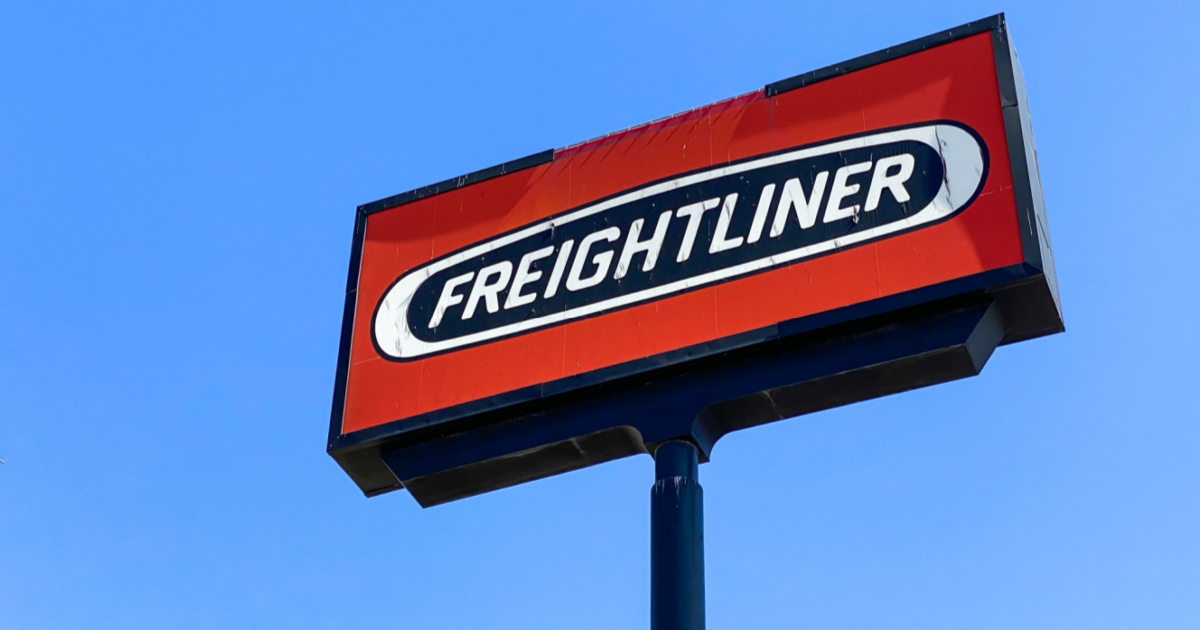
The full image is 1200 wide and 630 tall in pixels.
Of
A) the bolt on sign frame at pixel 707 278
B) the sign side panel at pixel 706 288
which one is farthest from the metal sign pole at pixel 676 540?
the sign side panel at pixel 706 288

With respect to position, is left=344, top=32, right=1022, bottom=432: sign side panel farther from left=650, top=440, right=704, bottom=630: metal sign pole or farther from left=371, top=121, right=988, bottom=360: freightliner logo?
left=650, top=440, right=704, bottom=630: metal sign pole

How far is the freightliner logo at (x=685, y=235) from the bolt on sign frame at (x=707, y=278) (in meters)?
0.02

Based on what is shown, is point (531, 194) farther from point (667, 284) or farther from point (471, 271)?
point (667, 284)

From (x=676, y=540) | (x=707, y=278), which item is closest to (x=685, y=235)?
(x=707, y=278)

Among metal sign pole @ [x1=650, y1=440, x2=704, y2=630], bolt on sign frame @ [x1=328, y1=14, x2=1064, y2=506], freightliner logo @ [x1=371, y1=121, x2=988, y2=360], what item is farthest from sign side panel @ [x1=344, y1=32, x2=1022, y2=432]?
metal sign pole @ [x1=650, y1=440, x2=704, y2=630]

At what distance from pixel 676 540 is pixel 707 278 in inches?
→ 91.0

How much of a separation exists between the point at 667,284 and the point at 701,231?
1.89 ft

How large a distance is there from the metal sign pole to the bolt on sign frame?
0.25 metres

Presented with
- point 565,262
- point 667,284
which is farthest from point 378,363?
point 667,284

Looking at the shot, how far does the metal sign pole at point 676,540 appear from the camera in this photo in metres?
12.2

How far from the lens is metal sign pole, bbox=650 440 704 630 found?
12.2m

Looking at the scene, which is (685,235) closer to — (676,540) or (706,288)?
(706,288)

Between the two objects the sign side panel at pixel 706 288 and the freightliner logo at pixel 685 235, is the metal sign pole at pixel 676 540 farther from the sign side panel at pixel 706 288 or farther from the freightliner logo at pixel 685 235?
the freightliner logo at pixel 685 235

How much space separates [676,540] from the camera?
12562 mm
